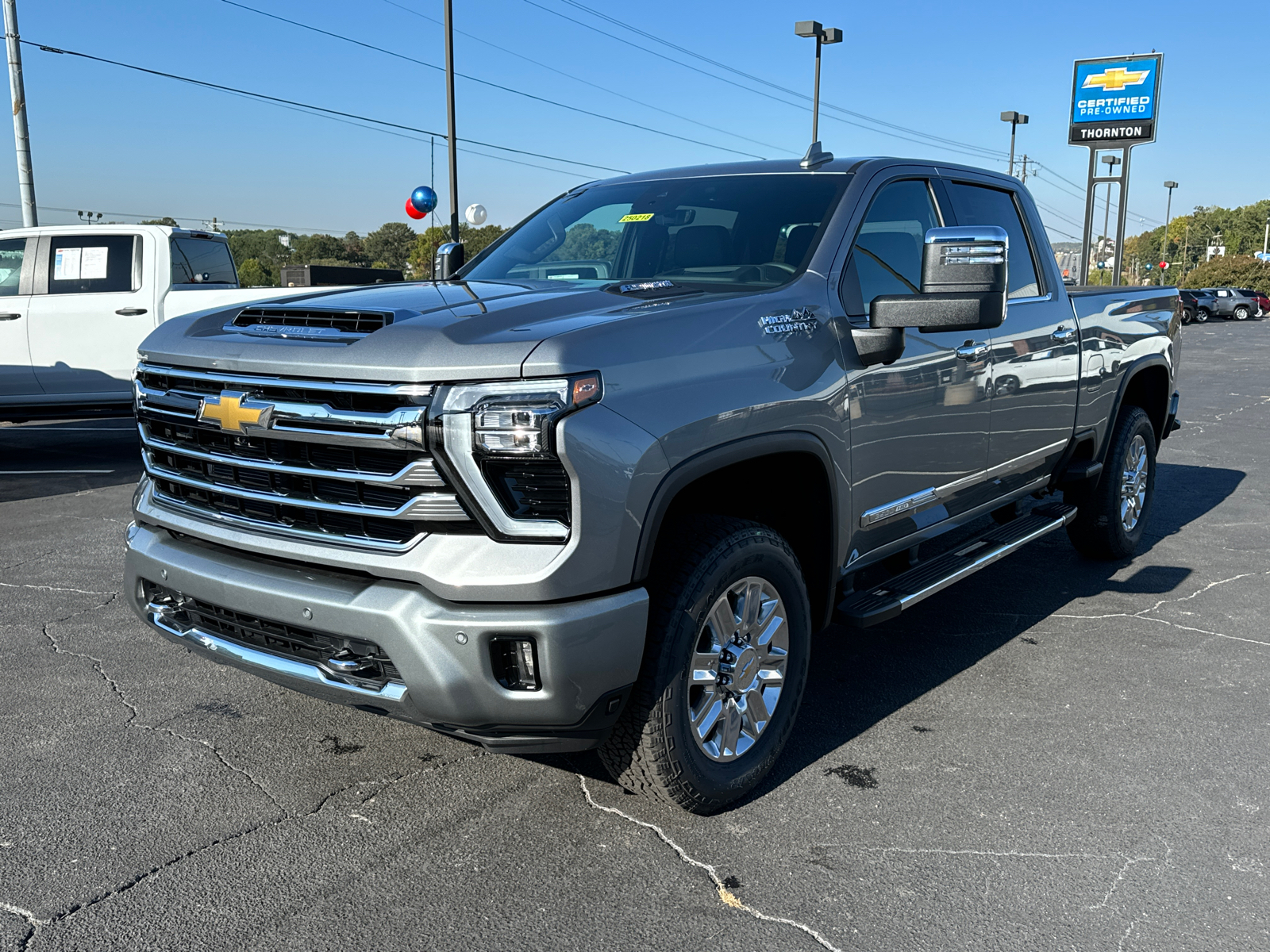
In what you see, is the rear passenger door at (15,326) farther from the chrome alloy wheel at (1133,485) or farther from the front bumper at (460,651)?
the chrome alloy wheel at (1133,485)

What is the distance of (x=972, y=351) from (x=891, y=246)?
536 mm

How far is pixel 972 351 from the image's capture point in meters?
4.23

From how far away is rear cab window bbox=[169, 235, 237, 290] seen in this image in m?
10.0

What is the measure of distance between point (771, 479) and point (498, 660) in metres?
1.20

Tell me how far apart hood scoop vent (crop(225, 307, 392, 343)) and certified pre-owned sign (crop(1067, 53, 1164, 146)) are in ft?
138

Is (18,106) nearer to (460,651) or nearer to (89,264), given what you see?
(89,264)

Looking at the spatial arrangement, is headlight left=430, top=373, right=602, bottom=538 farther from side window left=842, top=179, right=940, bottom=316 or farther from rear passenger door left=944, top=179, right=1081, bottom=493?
rear passenger door left=944, top=179, right=1081, bottom=493

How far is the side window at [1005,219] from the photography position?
4.66 meters

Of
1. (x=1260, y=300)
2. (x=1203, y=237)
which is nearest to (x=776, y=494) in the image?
(x=1260, y=300)

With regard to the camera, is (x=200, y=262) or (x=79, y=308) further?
(x=200, y=262)

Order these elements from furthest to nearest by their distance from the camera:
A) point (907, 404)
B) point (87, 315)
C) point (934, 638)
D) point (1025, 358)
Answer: point (87, 315) < point (934, 638) < point (1025, 358) < point (907, 404)

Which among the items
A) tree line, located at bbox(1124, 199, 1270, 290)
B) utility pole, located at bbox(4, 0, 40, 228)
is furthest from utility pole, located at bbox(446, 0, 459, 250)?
tree line, located at bbox(1124, 199, 1270, 290)

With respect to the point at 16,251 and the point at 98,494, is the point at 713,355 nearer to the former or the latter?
the point at 98,494

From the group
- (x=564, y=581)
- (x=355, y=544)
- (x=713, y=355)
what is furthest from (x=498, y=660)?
(x=713, y=355)
